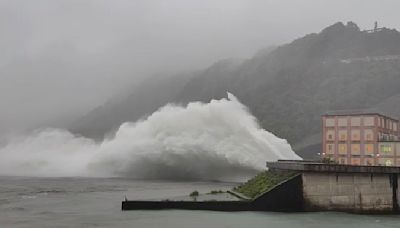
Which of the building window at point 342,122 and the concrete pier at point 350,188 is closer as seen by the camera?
the concrete pier at point 350,188

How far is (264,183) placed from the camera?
46094 millimetres

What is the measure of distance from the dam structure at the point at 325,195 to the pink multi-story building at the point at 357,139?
6844cm

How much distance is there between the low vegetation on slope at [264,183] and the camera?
140 ft

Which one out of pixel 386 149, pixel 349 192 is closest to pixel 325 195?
pixel 349 192

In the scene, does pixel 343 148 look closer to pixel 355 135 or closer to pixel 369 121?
pixel 355 135

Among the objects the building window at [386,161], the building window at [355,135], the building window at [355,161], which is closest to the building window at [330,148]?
the building window at [355,135]

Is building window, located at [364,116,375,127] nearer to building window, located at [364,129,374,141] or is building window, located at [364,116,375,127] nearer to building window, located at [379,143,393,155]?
building window, located at [364,129,374,141]

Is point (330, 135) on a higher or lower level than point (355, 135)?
higher

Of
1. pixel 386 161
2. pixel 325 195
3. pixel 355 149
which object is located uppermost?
pixel 355 149

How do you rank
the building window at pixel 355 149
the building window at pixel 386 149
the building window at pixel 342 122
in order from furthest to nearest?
1. the building window at pixel 342 122
2. the building window at pixel 355 149
3. the building window at pixel 386 149

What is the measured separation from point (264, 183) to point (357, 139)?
235 ft

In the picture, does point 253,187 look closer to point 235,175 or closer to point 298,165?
point 298,165

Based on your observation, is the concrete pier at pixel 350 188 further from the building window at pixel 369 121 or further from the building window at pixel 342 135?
the building window at pixel 342 135

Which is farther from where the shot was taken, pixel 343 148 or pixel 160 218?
pixel 343 148
